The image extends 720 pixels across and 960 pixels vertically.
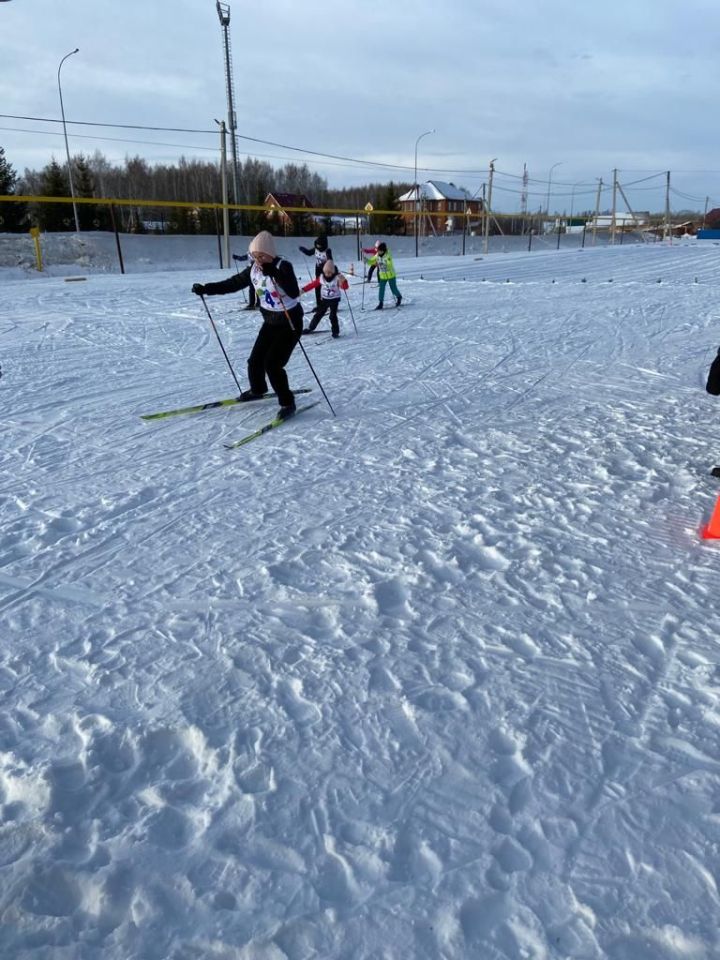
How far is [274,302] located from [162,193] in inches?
2383

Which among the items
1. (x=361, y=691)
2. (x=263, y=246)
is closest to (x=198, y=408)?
(x=263, y=246)

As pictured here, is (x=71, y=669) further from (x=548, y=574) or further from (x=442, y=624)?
(x=548, y=574)

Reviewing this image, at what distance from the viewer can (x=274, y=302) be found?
601 centimetres

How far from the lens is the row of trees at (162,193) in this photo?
3434 cm

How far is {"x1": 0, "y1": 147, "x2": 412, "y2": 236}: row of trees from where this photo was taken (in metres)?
34.3

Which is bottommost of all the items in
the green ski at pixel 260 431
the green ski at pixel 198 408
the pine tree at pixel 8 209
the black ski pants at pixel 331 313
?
the green ski at pixel 260 431

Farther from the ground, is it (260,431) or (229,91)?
(229,91)

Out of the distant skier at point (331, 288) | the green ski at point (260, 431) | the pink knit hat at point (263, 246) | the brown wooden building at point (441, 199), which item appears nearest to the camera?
the green ski at point (260, 431)

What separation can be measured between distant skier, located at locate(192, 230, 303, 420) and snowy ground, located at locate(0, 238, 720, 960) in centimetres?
50

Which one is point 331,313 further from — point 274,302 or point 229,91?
point 229,91

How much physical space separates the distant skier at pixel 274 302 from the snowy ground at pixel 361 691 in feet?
1.64

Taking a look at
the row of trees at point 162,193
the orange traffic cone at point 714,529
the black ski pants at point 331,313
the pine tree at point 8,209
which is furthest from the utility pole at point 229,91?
the orange traffic cone at point 714,529

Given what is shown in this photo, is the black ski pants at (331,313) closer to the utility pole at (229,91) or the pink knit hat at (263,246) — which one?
the pink knit hat at (263,246)

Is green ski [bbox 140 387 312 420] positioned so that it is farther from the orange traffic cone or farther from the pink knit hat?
the orange traffic cone
